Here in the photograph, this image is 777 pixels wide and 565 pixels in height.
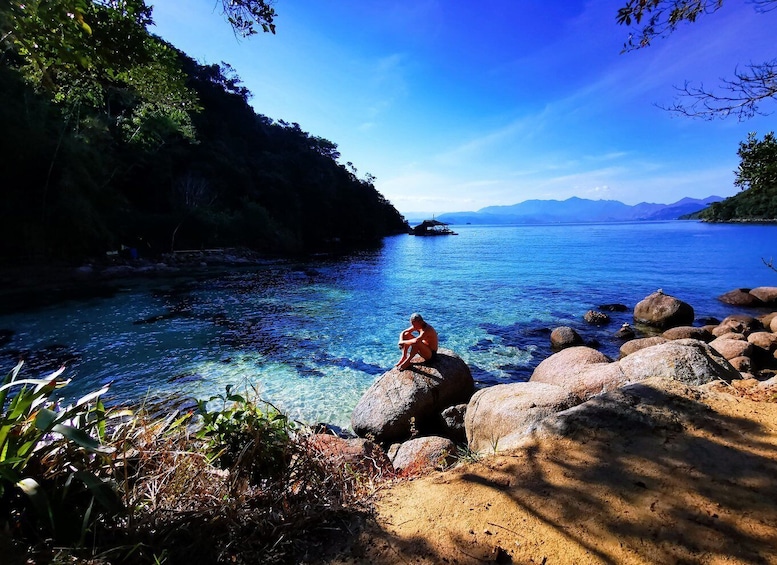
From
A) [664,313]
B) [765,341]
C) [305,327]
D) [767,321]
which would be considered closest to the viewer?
[765,341]

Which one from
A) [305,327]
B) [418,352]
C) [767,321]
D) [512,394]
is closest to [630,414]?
[512,394]

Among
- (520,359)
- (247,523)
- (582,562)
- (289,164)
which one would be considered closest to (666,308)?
(520,359)

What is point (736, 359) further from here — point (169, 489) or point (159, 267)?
point (159, 267)

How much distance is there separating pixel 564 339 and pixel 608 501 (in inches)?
429

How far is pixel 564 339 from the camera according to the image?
1227 cm

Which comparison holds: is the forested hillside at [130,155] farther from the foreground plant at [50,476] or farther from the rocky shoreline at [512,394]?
the rocky shoreline at [512,394]

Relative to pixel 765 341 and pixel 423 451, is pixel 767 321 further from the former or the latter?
pixel 423 451

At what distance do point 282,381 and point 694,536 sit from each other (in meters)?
9.01

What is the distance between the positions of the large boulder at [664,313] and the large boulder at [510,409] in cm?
1268

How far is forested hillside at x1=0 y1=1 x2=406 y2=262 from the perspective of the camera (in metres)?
4.68

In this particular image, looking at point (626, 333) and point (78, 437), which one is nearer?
point (78, 437)

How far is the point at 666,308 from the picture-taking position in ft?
48.1

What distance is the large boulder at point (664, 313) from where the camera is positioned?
14.5 metres

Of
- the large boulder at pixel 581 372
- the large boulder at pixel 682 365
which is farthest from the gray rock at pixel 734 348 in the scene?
the large boulder at pixel 682 365
